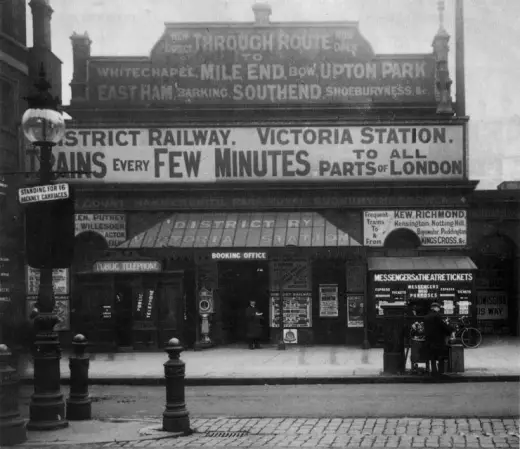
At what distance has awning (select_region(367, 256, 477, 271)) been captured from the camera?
25.0 metres

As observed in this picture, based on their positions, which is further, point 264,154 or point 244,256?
point 264,154

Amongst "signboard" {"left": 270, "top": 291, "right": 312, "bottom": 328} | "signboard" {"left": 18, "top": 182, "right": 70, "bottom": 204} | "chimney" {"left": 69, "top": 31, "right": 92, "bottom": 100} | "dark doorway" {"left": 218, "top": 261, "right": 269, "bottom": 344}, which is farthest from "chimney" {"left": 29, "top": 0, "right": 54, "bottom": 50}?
"signboard" {"left": 18, "top": 182, "right": 70, "bottom": 204}

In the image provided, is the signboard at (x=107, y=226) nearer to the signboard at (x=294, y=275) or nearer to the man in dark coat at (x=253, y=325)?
the man in dark coat at (x=253, y=325)

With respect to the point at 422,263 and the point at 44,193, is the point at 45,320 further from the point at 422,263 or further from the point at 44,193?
the point at 422,263

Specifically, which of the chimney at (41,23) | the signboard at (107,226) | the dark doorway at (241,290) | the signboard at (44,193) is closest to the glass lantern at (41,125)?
the signboard at (44,193)

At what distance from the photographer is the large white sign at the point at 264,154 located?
26.6m

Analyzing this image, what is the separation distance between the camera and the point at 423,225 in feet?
86.0

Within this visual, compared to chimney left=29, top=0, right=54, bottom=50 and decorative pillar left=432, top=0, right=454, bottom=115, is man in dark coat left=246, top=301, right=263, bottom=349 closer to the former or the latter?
decorative pillar left=432, top=0, right=454, bottom=115

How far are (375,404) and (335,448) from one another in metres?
4.15

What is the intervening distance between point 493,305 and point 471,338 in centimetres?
463

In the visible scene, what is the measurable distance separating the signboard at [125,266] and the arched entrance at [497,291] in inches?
424

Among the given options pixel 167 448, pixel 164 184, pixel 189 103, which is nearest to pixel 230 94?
pixel 189 103

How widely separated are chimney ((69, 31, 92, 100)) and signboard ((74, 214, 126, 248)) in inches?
151

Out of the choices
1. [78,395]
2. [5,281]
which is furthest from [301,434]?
[5,281]
